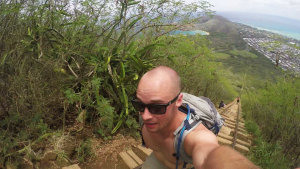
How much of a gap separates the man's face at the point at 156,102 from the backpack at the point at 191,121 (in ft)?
0.48

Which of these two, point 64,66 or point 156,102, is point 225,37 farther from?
point 156,102

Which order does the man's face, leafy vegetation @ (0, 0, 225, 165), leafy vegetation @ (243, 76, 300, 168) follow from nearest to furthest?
the man's face, leafy vegetation @ (0, 0, 225, 165), leafy vegetation @ (243, 76, 300, 168)

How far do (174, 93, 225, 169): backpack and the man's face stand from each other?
15 cm

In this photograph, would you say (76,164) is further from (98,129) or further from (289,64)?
(289,64)

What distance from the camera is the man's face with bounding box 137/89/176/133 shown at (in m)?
1.64

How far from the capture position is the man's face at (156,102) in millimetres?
1641

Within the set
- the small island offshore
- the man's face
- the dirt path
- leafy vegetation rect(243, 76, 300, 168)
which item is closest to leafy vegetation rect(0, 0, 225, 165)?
the dirt path

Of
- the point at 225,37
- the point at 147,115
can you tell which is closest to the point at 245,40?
the point at 225,37

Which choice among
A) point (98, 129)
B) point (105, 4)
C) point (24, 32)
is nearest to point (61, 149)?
point (98, 129)

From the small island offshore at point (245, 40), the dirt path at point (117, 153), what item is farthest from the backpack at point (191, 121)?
the small island offshore at point (245, 40)

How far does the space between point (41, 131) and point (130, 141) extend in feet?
6.32

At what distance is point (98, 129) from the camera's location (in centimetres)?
431

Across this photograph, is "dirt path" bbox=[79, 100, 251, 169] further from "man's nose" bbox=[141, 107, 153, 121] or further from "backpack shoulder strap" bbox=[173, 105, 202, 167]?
"man's nose" bbox=[141, 107, 153, 121]

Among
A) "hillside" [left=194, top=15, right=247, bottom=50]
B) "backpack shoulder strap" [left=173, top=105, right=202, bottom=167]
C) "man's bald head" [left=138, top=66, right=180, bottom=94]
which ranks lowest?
"hillside" [left=194, top=15, right=247, bottom=50]
